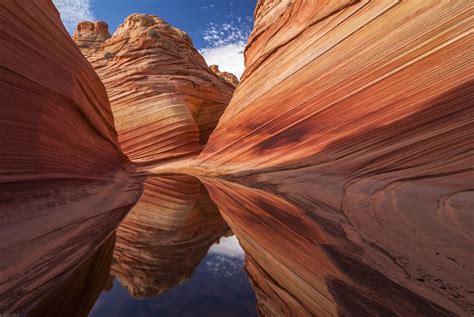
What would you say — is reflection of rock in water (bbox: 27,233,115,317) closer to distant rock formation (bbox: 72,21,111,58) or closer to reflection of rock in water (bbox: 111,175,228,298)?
reflection of rock in water (bbox: 111,175,228,298)

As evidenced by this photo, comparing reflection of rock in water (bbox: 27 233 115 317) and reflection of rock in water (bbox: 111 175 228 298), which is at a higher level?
reflection of rock in water (bbox: 27 233 115 317)

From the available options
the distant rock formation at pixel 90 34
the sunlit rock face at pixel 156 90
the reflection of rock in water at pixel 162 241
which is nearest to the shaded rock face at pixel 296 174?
the reflection of rock in water at pixel 162 241

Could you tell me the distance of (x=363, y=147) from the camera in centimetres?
499

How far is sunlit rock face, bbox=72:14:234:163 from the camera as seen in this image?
13820 mm

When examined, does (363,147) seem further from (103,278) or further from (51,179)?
(51,179)

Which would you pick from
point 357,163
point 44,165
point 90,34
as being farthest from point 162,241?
point 90,34

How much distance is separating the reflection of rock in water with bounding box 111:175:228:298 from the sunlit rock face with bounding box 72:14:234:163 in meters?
8.79

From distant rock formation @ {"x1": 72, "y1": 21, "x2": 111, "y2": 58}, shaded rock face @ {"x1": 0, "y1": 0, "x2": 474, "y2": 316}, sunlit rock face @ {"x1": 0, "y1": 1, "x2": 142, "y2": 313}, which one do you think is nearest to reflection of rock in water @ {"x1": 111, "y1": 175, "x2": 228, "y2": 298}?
Answer: shaded rock face @ {"x1": 0, "y1": 0, "x2": 474, "y2": 316}

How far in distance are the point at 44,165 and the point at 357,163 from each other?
4666 millimetres

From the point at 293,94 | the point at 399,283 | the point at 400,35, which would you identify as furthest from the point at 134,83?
the point at 399,283

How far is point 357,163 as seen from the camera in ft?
15.4

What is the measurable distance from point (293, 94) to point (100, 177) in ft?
16.1

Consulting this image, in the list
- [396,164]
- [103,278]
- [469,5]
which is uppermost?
[469,5]

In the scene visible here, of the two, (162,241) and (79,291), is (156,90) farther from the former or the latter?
(79,291)
